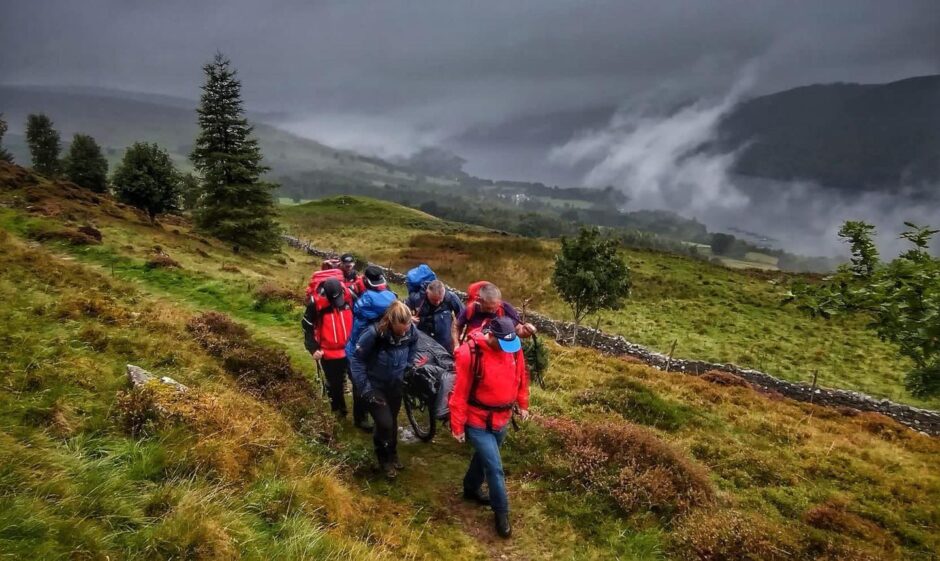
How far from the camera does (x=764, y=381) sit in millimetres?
24297

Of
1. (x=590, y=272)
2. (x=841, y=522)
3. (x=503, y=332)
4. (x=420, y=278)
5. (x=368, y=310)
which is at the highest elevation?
(x=420, y=278)

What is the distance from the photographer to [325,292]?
8.04 meters

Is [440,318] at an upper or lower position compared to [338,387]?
upper

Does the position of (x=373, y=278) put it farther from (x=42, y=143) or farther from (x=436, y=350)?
(x=42, y=143)

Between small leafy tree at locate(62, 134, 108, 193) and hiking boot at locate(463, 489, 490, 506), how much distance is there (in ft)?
216

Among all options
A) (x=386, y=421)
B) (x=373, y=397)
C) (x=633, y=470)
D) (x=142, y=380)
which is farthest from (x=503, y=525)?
(x=142, y=380)

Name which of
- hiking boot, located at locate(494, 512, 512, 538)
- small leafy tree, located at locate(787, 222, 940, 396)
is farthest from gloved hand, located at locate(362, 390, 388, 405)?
small leafy tree, located at locate(787, 222, 940, 396)

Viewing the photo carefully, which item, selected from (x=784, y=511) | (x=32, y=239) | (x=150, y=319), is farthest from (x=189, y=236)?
(x=784, y=511)

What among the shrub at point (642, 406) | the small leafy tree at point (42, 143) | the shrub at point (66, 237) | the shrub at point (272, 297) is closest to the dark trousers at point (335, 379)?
the shrub at point (642, 406)

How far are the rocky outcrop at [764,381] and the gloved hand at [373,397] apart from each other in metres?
20.5

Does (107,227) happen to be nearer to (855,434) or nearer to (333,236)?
(855,434)

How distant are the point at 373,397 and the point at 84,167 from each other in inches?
2690

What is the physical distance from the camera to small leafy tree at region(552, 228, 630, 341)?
27719 millimetres

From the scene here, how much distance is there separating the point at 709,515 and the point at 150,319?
11.7 meters
